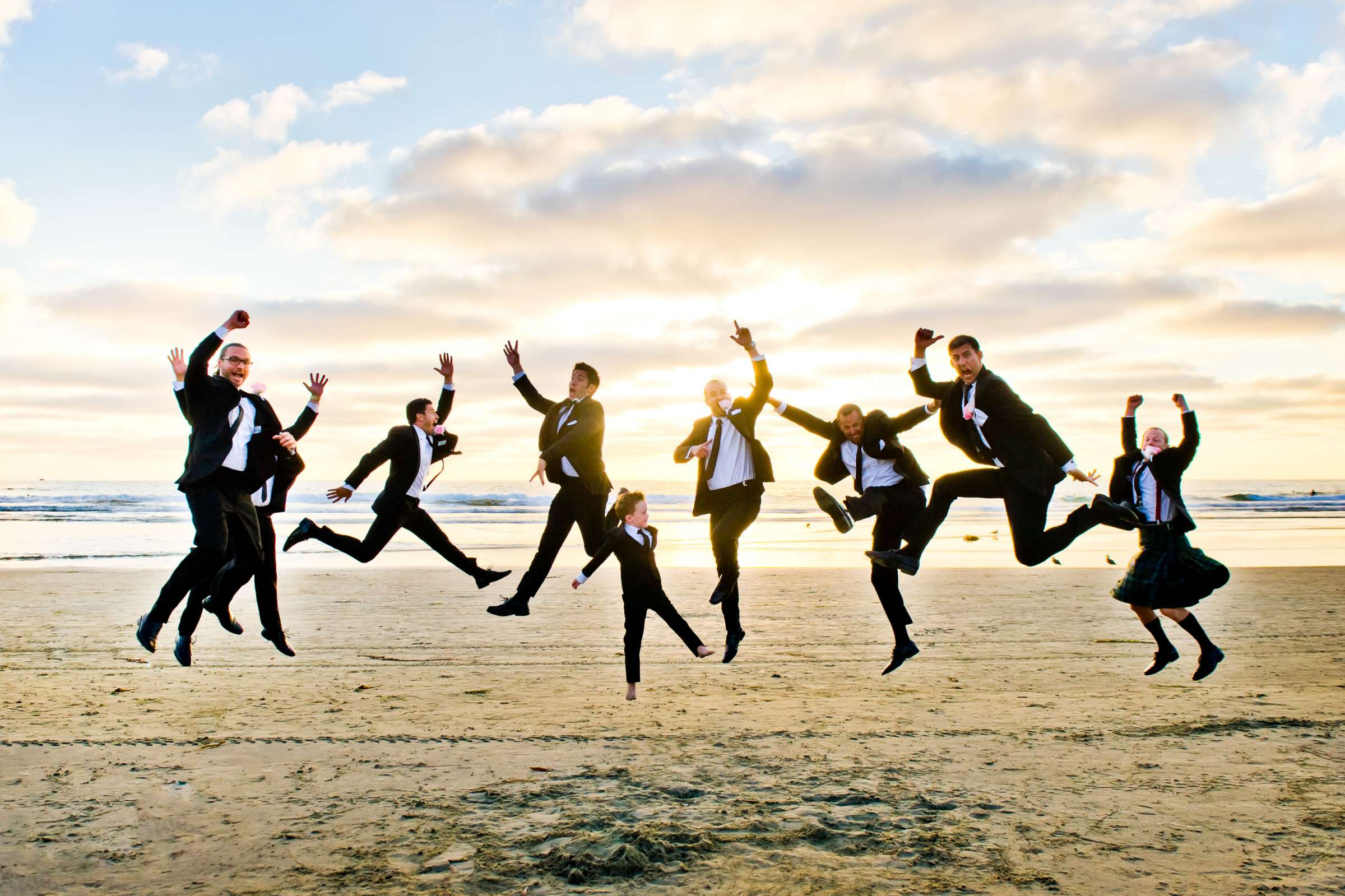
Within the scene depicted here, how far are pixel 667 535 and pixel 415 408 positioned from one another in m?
29.1

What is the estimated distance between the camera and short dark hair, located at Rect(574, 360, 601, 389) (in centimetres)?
798

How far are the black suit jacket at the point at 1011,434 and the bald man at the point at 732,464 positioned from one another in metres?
1.72

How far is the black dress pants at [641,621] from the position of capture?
303 inches

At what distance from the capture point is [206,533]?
7.26 meters

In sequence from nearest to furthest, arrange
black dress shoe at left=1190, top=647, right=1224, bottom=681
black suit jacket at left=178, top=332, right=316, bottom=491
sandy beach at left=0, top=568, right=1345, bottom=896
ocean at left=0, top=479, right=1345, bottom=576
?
sandy beach at left=0, top=568, right=1345, bottom=896 → black suit jacket at left=178, top=332, right=316, bottom=491 → black dress shoe at left=1190, top=647, right=1224, bottom=681 → ocean at left=0, top=479, right=1345, bottom=576

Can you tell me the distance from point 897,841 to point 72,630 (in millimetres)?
13649

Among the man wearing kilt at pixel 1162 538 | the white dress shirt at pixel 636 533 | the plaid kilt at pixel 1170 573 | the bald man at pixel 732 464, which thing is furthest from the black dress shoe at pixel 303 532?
the plaid kilt at pixel 1170 573

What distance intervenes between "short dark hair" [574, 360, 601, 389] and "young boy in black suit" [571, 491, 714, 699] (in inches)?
42.4

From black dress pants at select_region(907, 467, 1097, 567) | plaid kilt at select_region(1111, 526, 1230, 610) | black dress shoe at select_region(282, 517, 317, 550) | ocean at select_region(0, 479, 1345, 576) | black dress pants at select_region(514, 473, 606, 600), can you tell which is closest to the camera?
black dress pants at select_region(907, 467, 1097, 567)

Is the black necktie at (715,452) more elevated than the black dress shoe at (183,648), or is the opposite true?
the black necktie at (715,452)

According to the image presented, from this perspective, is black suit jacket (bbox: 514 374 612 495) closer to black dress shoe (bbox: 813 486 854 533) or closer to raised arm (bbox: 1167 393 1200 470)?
black dress shoe (bbox: 813 486 854 533)

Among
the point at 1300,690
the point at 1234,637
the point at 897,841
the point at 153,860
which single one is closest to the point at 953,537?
the point at 1234,637

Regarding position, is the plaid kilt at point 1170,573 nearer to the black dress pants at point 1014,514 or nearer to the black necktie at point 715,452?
the black dress pants at point 1014,514

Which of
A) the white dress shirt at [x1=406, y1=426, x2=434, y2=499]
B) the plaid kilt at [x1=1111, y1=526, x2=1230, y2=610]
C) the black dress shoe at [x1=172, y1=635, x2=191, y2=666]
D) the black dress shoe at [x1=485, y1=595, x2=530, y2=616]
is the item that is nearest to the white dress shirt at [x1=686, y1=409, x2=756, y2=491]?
the black dress shoe at [x1=485, y1=595, x2=530, y2=616]
